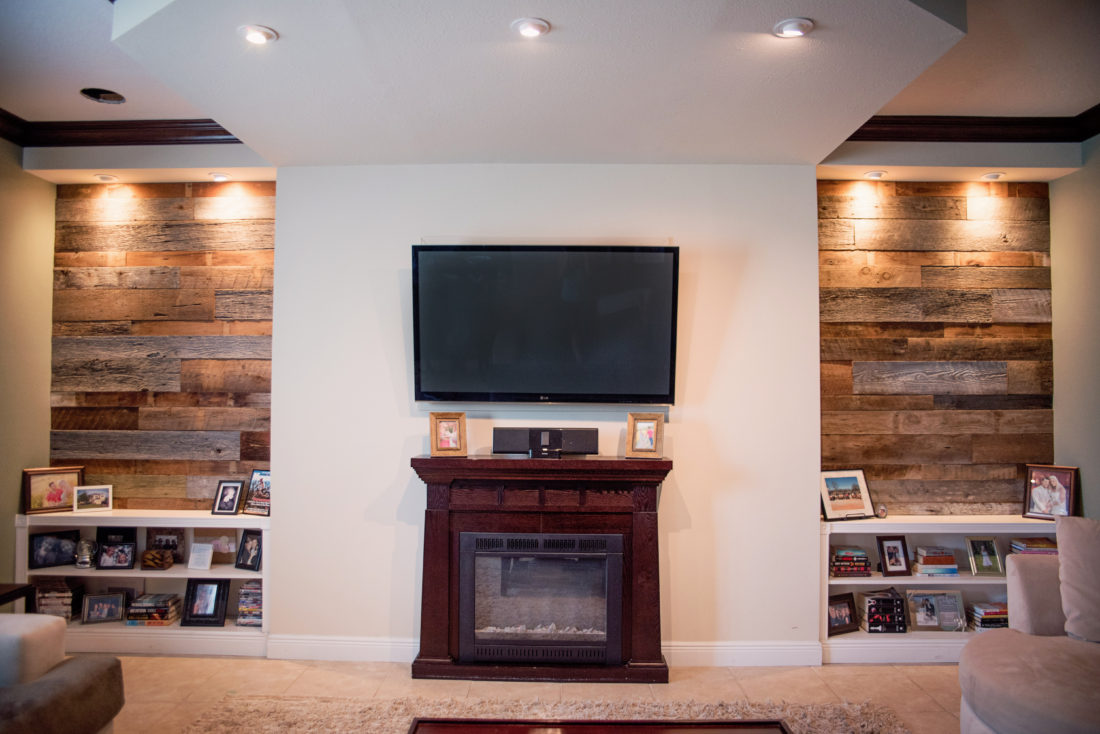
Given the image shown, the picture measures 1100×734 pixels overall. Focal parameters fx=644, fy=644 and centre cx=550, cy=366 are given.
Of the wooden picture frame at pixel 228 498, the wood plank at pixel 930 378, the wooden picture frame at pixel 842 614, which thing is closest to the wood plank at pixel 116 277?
the wooden picture frame at pixel 228 498

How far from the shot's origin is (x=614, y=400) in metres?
3.20

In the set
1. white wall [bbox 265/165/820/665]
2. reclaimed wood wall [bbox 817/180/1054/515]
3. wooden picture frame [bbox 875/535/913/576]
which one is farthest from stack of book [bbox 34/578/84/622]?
wooden picture frame [bbox 875/535/913/576]

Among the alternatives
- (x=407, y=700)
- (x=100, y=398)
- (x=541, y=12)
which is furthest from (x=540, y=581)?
(x=100, y=398)

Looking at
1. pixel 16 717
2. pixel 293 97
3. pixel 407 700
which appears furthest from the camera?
pixel 407 700

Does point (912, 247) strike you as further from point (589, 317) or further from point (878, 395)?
point (589, 317)

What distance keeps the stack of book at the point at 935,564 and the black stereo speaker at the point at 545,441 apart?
1.87m

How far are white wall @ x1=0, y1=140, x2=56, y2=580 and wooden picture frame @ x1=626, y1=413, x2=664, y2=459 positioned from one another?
3248 mm

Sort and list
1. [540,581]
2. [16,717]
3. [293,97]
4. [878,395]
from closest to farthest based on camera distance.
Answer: [16,717]
[293,97]
[540,581]
[878,395]

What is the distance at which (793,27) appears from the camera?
202 cm

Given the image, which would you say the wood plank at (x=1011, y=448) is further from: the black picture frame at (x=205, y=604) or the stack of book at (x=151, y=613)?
the stack of book at (x=151, y=613)

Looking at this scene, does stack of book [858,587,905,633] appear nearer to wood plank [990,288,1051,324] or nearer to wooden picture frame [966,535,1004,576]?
wooden picture frame [966,535,1004,576]

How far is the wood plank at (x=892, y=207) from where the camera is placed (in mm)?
3568

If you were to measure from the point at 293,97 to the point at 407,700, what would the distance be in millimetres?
2575

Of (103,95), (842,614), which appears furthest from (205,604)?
(842,614)
